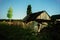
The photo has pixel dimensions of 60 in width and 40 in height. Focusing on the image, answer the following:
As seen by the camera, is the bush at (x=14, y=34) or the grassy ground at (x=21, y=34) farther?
the grassy ground at (x=21, y=34)

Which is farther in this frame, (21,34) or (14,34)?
(21,34)

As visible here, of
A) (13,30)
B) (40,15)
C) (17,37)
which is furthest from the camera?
(40,15)

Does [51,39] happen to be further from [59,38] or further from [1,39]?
[1,39]

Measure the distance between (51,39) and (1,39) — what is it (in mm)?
4341

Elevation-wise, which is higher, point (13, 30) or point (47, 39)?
point (13, 30)

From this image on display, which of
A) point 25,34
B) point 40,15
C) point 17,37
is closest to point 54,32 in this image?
point 25,34

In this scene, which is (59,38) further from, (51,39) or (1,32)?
(1,32)

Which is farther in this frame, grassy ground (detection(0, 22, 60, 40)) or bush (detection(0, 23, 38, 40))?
grassy ground (detection(0, 22, 60, 40))

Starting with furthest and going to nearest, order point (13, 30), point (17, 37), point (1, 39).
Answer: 1. point (13, 30)
2. point (17, 37)
3. point (1, 39)

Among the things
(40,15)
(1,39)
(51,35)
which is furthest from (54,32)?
(40,15)

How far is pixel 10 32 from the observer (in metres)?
10.3

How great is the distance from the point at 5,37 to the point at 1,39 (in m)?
0.34

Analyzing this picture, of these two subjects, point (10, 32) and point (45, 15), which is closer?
point (10, 32)

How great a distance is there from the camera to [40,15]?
47.4 meters
